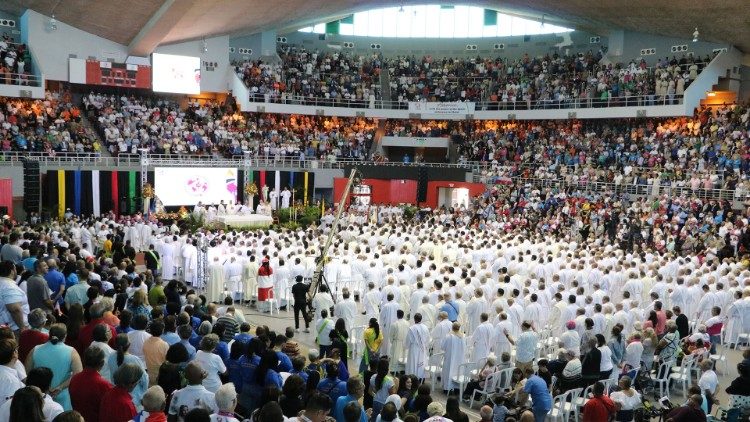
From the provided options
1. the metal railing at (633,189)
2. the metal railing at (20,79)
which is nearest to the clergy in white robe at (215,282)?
the metal railing at (633,189)

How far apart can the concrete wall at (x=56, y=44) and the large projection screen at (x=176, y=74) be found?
8.92 feet

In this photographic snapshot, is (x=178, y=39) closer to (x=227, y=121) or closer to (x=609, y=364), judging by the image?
(x=227, y=121)

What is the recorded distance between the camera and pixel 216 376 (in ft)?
26.0

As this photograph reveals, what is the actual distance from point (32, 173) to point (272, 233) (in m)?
11.5

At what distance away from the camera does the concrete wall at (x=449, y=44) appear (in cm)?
4634

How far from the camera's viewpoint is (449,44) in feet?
160

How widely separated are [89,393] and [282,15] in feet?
119

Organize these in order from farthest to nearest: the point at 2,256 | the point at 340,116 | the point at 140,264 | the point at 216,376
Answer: the point at 340,116 < the point at 140,264 < the point at 2,256 < the point at 216,376

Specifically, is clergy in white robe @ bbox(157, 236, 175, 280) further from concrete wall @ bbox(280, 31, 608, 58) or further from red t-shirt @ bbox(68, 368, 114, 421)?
concrete wall @ bbox(280, 31, 608, 58)

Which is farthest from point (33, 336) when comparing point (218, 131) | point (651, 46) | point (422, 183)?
point (651, 46)

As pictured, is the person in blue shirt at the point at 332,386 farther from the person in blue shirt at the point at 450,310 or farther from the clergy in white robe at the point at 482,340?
the person in blue shirt at the point at 450,310

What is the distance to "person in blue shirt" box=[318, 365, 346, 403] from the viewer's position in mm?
8023

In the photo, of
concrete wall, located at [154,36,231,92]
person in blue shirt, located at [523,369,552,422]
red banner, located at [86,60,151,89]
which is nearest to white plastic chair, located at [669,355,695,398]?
person in blue shirt, located at [523,369,552,422]

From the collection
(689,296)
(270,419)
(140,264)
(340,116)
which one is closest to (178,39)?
(340,116)
